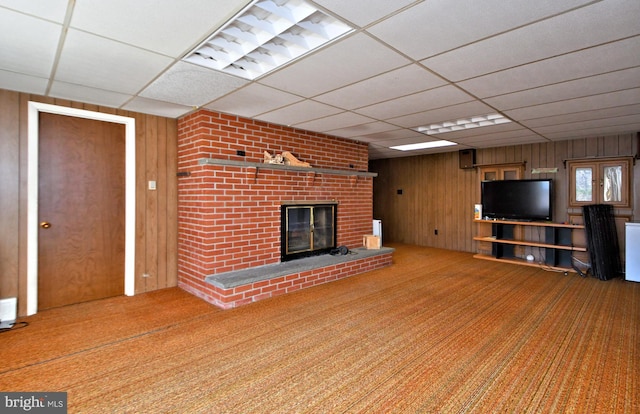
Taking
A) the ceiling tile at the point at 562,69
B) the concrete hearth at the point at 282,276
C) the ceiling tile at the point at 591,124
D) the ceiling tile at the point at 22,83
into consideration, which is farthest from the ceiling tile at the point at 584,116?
the ceiling tile at the point at 22,83

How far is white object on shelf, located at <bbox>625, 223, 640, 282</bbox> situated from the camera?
4305 mm

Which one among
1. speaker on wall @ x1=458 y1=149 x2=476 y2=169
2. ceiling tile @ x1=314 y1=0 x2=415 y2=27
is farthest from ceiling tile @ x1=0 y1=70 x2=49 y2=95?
speaker on wall @ x1=458 y1=149 x2=476 y2=169

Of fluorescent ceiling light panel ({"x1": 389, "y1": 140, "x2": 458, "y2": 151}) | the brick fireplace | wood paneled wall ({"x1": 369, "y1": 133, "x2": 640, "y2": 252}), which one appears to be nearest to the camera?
the brick fireplace

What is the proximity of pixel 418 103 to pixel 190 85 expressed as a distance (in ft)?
7.17

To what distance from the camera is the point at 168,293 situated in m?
3.70

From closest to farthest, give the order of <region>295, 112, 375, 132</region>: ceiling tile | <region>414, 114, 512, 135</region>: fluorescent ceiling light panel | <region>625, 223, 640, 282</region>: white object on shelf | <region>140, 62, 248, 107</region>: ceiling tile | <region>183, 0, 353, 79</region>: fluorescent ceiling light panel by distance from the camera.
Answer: <region>183, 0, 353, 79</region>: fluorescent ceiling light panel, <region>140, 62, 248, 107</region>: ceiling tile, <region>295, 112, 375, 132</region>: ceiling tile, <region>414, 114, 512, 135</region>: fluorescent ceiling light panel, <region>625, 223, 640, 282</region>: white object on shelf

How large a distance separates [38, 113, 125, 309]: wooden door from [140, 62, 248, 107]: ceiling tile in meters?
0.97

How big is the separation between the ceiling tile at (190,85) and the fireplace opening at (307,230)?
171cm

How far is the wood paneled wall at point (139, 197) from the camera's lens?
9.51 feet

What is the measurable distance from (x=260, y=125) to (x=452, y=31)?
2640 mm

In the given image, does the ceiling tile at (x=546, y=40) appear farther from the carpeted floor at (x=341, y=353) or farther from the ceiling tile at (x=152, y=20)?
the carpeted floor at (x=341, y=353)

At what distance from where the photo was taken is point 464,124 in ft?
14.1

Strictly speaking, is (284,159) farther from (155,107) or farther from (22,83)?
Result: (22,83)

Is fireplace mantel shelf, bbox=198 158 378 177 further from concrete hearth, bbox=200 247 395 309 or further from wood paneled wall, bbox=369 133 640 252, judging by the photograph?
wood paneled wall, bbox=369 133 640 252
